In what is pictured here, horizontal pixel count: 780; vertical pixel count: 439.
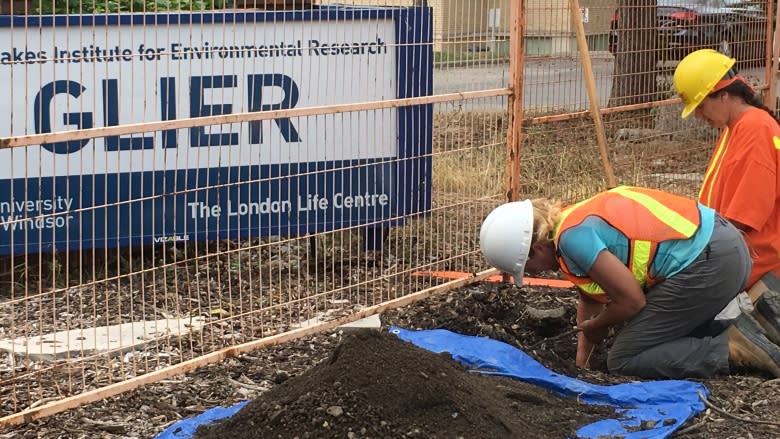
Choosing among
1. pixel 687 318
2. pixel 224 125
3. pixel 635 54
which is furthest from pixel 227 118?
pixel 635 54

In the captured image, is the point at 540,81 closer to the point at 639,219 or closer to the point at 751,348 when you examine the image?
the point at 639,219

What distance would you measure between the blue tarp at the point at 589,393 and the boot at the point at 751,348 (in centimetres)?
69

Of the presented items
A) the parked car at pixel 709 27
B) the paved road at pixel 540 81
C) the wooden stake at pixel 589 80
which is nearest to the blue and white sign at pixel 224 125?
the paved road at pixel 540 81

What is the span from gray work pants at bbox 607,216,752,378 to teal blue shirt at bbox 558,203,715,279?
0.04 m

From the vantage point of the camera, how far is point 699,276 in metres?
5.21

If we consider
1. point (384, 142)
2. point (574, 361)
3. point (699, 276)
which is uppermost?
point (384, 142)

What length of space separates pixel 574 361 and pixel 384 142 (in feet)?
6.08

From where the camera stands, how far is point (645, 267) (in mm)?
5176

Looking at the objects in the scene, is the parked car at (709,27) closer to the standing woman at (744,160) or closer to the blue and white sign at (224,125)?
the standing woman at (744,160)

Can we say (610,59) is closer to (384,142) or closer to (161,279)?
(384,142)

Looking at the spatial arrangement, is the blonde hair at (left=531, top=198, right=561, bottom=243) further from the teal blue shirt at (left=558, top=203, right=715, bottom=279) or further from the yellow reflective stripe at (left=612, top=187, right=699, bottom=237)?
the yellow reflective stripe at (left=612, top=187, right=699, bottom=237)

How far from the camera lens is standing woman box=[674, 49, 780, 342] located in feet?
19.5

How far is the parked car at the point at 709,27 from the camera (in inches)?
349

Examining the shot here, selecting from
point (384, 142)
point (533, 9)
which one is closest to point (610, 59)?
point (533, 9)
